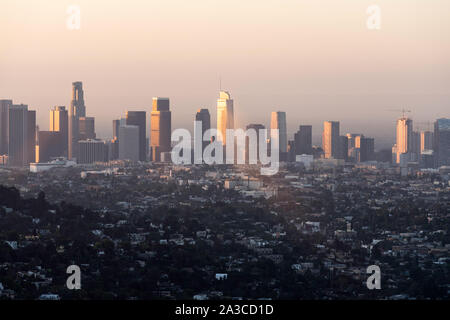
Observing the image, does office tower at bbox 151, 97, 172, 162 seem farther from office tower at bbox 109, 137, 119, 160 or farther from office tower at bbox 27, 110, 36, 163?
office tower at bbox 27, 110, 36, 163

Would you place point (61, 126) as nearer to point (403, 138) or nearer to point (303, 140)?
point (303, 140)

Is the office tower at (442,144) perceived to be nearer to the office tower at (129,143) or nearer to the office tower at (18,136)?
the office tower at (129,143)

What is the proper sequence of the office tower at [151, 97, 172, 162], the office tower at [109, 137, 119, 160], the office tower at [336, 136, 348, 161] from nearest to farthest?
the office tower at [109, 137, 119, 160] < the office tower at [151, 97, 172, 162] < the office tower at [336, 136, 348, 161]

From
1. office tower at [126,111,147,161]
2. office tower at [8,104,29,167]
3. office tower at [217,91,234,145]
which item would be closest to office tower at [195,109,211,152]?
office tower at [217,91,234,145]

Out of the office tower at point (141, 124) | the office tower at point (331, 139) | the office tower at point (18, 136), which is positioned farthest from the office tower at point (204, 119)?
the office tower at point (18, 136)
